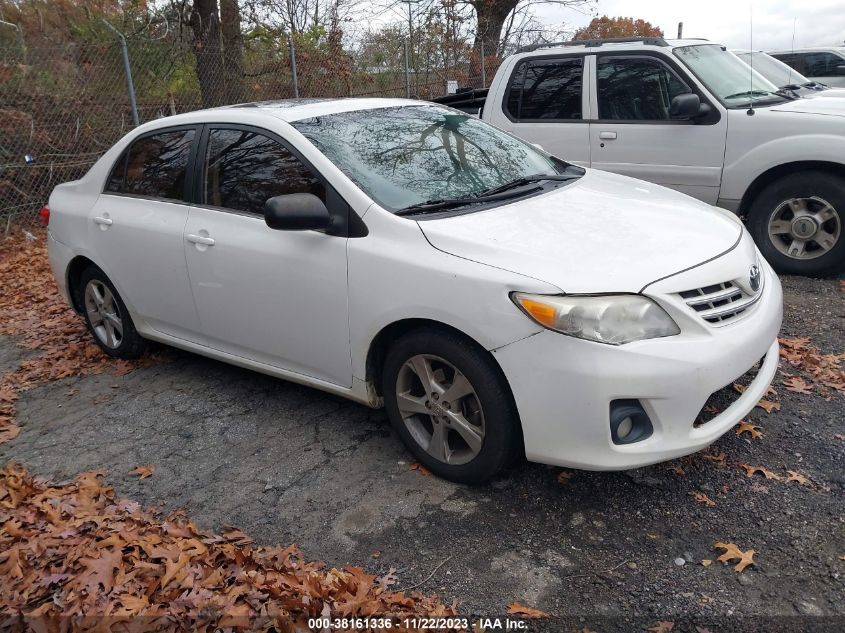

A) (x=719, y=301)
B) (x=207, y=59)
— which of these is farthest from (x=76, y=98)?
(x=719, y=301)

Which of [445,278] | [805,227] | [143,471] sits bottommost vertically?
[143,471]

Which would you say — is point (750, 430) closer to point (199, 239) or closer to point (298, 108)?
point (298, 108)

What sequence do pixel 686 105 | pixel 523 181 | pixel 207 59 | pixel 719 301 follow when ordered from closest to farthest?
pixel 719 301 < pixel 523 181 < pixel 686 105 < pixel 207 59

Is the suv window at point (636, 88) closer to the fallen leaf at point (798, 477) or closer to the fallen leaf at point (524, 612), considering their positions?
the fallen leaf at point (798, 477)

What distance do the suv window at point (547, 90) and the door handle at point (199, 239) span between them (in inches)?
161

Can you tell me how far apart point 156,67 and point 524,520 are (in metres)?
9.26

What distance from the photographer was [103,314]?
530cm

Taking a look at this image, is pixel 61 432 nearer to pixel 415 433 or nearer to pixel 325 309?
pixel 325 309

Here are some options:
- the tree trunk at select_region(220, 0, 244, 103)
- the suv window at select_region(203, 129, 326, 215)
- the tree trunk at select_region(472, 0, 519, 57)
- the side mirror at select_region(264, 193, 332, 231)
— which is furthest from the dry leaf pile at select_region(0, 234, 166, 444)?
the tree trunk at select_region(472, 0, 519, 57)

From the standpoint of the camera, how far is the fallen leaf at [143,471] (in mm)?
3811

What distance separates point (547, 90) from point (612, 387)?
197 inches

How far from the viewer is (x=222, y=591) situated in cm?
278

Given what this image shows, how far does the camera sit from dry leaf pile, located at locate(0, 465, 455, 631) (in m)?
2.66

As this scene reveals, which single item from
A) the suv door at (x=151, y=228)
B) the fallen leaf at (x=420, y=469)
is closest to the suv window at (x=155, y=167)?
the suv door at (x=151, y=228)
